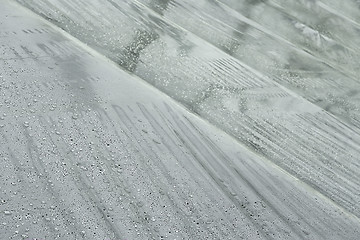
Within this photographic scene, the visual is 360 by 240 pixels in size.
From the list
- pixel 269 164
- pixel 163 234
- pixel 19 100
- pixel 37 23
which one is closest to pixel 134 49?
pixel 37 23

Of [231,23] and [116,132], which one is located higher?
[231,23]

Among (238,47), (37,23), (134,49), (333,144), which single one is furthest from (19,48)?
(333,144)

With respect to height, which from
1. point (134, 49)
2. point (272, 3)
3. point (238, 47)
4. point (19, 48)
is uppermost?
point (272, 3)

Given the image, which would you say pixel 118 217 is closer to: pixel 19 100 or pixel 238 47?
pixel 19 100

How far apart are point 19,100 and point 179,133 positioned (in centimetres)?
47

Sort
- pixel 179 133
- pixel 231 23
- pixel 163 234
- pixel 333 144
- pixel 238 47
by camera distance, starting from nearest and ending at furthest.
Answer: pixel 163 234 → pixel 179 133 → pixel 333 144 → pixel 238 47 → pixel 231 23

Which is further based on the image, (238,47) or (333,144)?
(238,47)

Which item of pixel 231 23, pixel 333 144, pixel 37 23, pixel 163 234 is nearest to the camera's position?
pixel 163 234

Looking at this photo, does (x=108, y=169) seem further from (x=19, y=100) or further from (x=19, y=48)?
(x=19, y=48)

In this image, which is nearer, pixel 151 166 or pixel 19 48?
pixel 151 166

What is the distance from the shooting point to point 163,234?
37.5 inches

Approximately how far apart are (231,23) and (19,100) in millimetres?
946

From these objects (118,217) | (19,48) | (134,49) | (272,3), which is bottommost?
(118,217)

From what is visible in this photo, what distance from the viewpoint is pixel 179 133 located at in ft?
3.97
